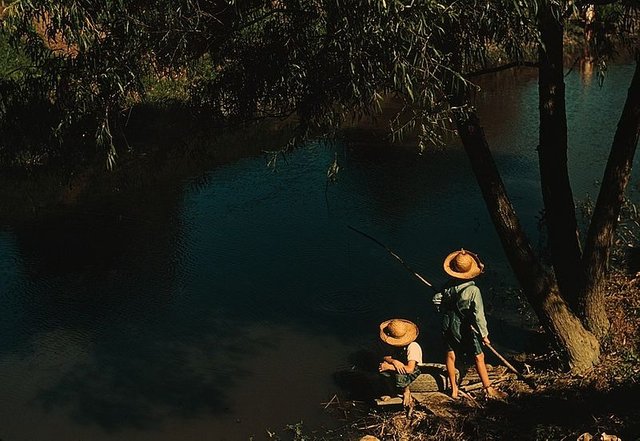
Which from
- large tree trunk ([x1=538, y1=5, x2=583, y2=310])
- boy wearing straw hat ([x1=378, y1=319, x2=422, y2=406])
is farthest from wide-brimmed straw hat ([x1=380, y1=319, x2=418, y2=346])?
large tree trunk ([x1=538, y1=5, x2=583, y2=310])

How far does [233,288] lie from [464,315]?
5113mm

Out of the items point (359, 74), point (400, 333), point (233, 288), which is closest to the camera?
point (359, 74)

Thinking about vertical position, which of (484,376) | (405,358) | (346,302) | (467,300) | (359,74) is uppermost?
(359,74)

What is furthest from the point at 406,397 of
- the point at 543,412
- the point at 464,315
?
the point at 543,412

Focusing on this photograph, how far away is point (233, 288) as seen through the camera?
41.3ft

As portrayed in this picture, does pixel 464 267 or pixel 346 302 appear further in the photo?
pixel 346 302

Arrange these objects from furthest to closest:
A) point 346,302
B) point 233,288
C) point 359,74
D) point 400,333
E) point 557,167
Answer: point 233,288 → point 346,302 → point 557,167 → point 400,333 → point 359,74

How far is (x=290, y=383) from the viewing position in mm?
9719

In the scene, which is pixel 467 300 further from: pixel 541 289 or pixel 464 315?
pixel 541 289

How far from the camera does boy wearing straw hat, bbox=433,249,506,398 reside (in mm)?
8242

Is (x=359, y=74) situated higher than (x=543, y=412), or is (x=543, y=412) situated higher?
(x=359, y=74)

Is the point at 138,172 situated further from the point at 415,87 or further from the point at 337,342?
the point at 415,87

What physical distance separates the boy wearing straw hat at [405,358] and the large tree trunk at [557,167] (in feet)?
6.87

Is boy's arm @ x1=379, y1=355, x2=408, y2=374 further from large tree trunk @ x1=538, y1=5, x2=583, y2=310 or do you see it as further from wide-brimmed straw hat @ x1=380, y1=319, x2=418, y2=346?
large tree trunk @ x1=538, y1=5, x2=583, y2=310
